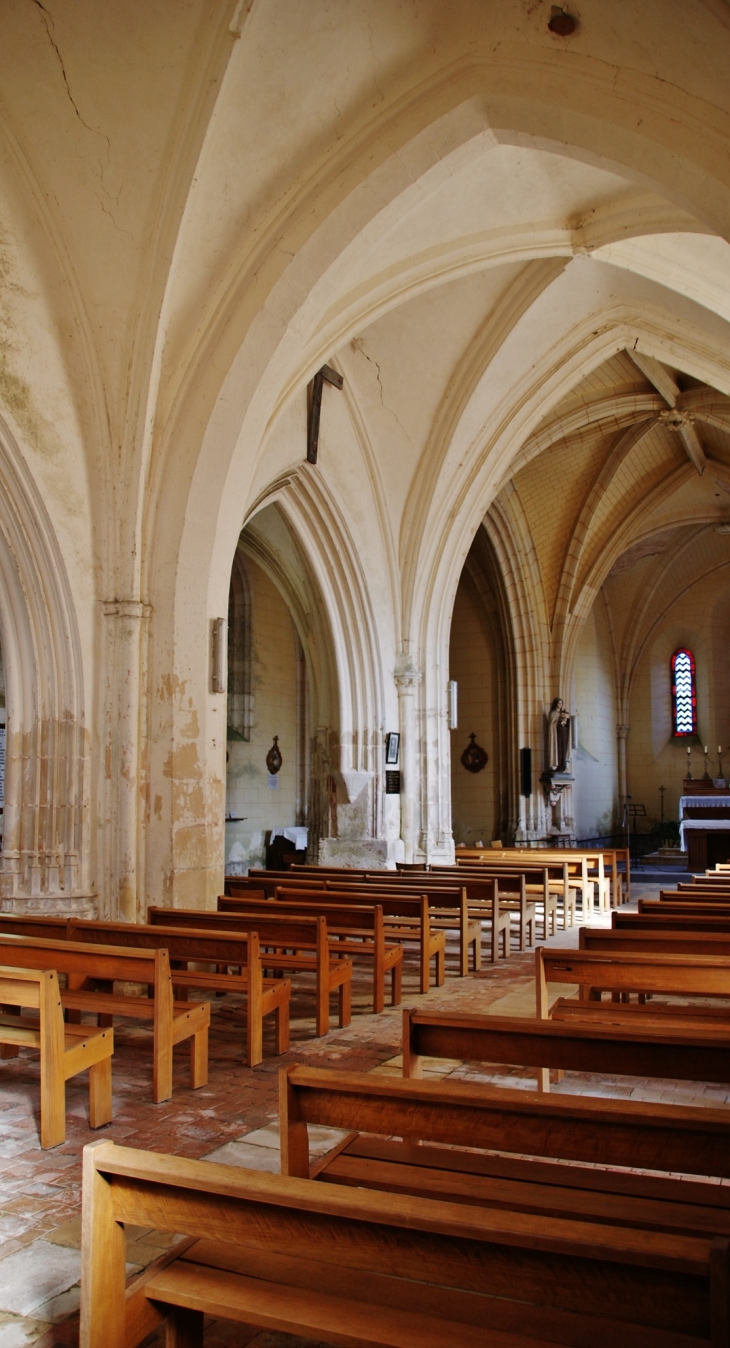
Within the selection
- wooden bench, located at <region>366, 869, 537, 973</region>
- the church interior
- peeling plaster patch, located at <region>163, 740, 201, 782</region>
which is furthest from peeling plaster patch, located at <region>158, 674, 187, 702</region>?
wooden bench, located at <region>366, 869, 537, 973</region>

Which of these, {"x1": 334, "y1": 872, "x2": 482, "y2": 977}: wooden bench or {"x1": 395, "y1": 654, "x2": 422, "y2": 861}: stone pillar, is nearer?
{"x1": 334, "y1": 872, "x2": 482, "y2": 977}: wooden bench

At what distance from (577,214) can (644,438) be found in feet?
26.2

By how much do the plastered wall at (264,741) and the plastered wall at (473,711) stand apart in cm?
321

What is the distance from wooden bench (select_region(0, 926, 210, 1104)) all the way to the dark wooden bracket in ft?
25.2

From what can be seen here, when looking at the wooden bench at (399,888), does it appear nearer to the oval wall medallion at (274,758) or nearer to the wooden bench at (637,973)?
the wooden bench at (637,973)

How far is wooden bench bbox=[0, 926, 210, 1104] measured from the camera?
3912mm

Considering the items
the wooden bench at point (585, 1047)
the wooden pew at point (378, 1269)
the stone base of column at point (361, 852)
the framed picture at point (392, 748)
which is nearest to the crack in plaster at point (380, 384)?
the framed picture at point (392, 748)

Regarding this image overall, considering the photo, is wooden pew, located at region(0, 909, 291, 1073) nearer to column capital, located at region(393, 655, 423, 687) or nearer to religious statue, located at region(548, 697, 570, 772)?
column capital, located at region(393, 655, 423, 687)

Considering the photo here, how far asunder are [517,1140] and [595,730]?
2050cm

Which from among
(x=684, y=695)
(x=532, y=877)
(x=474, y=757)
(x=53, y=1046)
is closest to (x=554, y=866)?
(x=532, y=877)

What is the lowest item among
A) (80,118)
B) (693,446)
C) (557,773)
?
(557,773)

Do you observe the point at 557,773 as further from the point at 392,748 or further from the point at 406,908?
the point at 406,908

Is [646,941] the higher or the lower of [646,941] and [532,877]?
the higher

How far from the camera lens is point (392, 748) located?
12641 mm
